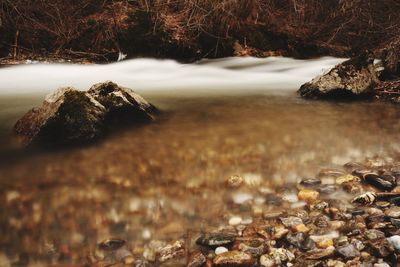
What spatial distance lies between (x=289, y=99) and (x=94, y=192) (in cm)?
378

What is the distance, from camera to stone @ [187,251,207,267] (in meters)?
2.15

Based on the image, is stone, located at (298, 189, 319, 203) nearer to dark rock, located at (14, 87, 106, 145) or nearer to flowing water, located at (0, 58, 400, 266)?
flowing water, located at (0, 58, 400, 266)

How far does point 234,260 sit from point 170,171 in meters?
1.38

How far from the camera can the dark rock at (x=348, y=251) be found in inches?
84.4

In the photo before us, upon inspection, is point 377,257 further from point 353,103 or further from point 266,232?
point 353,103

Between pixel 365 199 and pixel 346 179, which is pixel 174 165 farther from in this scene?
pixel 365 199

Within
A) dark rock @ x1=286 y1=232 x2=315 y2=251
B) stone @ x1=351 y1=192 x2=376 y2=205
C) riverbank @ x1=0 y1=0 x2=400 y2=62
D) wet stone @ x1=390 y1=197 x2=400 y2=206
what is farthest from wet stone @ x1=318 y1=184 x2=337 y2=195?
riverbank @ x1=0 y1=0 x2=400 y2=62

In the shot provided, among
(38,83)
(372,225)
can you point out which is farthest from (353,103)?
(38,83)

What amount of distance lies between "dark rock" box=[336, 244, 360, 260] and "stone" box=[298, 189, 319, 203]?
62cm

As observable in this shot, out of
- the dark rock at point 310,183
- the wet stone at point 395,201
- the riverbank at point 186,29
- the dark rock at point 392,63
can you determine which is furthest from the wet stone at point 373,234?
the riverbank at point 186,29

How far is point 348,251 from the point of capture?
217cm

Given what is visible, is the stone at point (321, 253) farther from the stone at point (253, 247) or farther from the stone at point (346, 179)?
the stone at point (346, 179)

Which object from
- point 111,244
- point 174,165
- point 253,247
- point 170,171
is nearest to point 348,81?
point 174,165

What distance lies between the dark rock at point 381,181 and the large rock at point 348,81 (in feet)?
9.76
